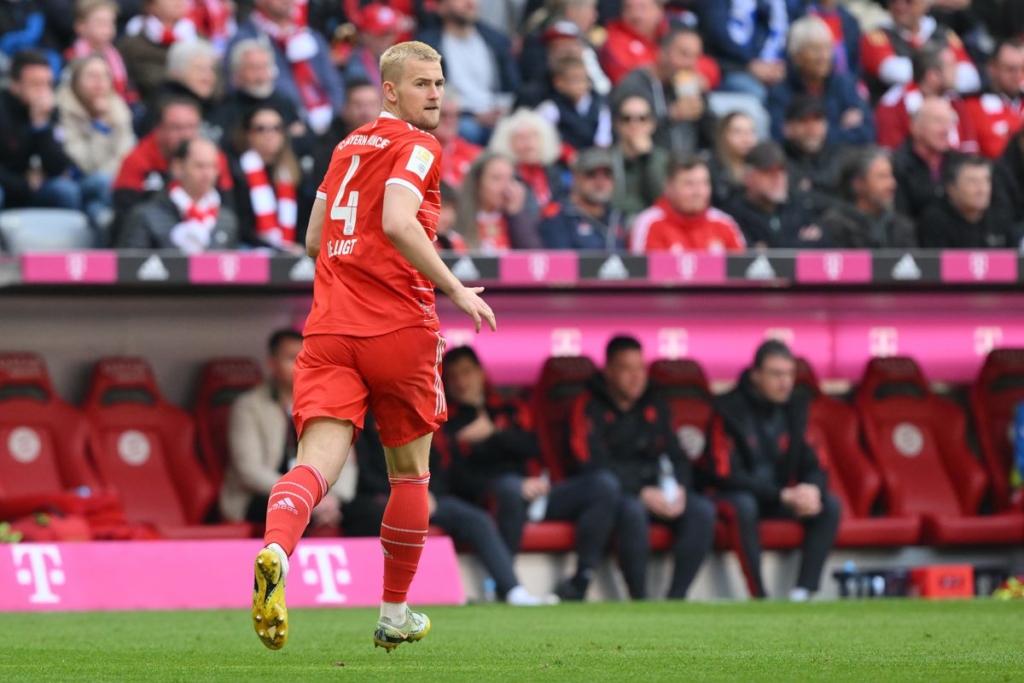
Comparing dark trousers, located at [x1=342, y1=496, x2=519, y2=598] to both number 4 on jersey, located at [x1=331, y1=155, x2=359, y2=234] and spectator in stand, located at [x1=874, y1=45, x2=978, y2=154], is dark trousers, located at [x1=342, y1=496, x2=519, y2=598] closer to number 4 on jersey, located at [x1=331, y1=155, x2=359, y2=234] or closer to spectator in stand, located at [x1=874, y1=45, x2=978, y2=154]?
number 4 on jersey, located at [x1=331, y1=155, x2=359, y2=234]

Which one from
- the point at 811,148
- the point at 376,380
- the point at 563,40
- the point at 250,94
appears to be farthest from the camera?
the point at 563,40

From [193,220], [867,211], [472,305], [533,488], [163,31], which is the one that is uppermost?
[163,31]

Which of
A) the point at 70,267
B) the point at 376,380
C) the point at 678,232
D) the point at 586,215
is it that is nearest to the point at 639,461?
the point at 678,232

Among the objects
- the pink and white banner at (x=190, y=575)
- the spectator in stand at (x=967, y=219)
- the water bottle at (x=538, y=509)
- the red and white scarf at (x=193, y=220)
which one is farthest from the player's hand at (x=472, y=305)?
the spectator in stand at (x=967, y=219)

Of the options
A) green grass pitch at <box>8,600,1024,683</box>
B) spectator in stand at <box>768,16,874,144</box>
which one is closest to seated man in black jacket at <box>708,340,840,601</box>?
green grass pitch at <box>8,600,1024,683</box>

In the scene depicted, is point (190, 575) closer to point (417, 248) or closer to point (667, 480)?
point (667, 480)

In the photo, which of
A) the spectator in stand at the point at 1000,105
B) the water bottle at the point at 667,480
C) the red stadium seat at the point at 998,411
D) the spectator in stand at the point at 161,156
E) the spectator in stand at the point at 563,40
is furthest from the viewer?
the spectator in stand at the point at 1000,105

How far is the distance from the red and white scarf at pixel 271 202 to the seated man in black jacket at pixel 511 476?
1266mm

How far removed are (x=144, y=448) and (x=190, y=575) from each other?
1402 mm

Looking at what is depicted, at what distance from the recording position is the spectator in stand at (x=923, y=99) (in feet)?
47.3

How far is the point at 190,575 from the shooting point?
10.0 m

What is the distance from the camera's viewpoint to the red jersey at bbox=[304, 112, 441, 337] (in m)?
6.05

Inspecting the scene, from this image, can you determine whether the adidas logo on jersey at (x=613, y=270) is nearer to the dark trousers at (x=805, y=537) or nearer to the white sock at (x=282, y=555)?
the dark trousers at (x=805, y=537)

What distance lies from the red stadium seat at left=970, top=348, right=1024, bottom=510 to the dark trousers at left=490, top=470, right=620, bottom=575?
3.04m
